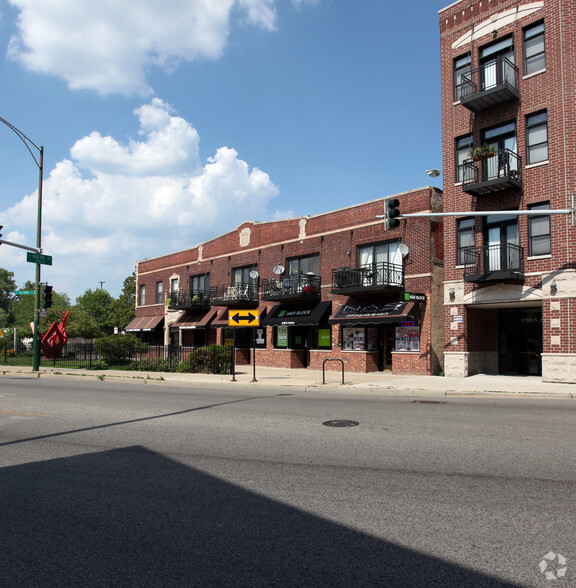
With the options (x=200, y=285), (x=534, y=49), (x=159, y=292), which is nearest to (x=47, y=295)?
(x=200, y=285)

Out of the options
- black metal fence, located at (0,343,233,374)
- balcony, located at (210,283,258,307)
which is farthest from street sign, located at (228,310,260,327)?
balcony, located at (210,283,258,307)

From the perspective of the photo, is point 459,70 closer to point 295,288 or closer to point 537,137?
point 537,137

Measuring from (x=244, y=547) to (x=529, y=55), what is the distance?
21695mm

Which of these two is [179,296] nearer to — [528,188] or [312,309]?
[312,309]

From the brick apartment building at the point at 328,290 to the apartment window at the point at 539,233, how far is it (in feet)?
14.3

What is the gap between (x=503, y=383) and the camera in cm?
1767

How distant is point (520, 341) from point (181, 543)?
67.9ft

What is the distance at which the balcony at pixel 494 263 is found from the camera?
1891cm

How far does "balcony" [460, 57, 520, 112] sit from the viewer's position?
19.5m

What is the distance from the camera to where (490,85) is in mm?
20766

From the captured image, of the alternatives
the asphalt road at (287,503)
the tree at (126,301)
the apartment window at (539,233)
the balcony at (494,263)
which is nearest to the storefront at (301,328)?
the balcony at (494,263)

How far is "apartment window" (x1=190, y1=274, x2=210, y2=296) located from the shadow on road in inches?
1193

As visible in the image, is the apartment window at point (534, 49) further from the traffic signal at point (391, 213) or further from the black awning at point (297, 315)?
the black awning at point (297, 315)

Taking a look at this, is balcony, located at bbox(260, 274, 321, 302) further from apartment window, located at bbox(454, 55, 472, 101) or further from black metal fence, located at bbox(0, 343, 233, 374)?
apartment window, located at bbox(454, 55, 472, 101)
